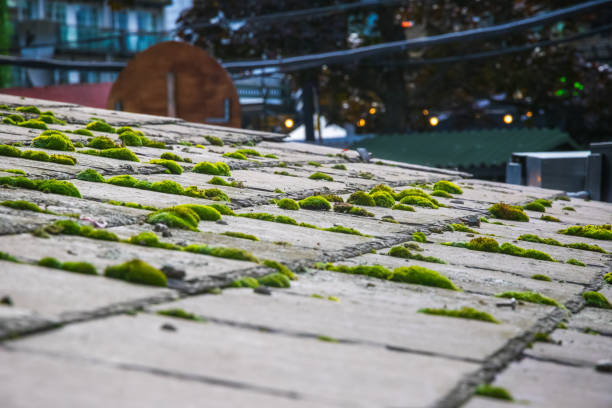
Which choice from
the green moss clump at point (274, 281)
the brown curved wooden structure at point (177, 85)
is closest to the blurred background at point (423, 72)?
the brown curved wooden structure at point (177, 85)

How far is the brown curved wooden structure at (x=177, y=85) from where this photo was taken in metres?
10.6

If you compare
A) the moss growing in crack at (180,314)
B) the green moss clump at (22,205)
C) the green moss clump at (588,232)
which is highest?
the green moss clump at (22,205)

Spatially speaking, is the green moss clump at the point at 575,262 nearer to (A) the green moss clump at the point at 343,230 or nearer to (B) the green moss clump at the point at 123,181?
(A) the green moss clump at the point at 343,230

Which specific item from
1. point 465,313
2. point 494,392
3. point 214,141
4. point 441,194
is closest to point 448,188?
point 441,194

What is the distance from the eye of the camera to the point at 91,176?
4.01 meters

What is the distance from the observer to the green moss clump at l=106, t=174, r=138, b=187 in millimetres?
4000

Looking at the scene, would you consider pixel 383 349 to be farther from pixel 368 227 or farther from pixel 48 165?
pixel 48 165

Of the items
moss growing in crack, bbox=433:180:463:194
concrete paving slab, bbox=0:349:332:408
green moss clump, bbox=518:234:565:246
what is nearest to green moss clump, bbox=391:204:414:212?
green moss clump, bbox=518:234:565:246

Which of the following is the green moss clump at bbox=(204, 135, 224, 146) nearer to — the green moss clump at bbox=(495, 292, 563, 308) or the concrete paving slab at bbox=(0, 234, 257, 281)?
the concrete paving slab at bbox=(0, 234, 257, 281)

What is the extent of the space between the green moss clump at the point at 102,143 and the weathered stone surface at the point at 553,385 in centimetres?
384

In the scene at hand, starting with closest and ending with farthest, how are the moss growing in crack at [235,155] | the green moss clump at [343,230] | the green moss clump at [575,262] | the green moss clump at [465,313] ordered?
the green moss clump at [465,313]
the green moss clump at [343,230]
the green moss clump at [575,262]
the moss growing in crack at [235,155]

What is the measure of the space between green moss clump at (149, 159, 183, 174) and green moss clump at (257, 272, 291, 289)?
233 cm

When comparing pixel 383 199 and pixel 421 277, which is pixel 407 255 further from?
pixel 383 199

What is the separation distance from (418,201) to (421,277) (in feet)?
7.06
